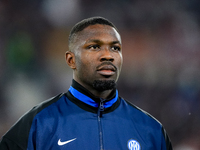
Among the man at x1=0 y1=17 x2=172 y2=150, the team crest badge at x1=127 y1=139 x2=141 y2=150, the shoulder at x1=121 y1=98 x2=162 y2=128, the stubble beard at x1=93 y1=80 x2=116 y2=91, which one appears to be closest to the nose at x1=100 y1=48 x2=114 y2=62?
the man at x1=0 y1=17 x2=172 y2=150

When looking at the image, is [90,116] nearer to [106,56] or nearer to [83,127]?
[83,127]

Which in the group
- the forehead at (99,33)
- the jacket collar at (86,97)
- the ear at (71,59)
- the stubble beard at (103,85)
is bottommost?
the jacket collar at (86,97)

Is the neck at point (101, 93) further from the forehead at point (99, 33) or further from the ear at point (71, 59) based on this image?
the forehead at point (99, 33)

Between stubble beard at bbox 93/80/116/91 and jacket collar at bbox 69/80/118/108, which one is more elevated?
stubble beard at bbox 93/80/116/91

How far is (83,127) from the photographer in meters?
1.75

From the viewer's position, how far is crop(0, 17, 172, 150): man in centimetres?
166

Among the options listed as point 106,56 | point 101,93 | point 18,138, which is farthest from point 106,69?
point 18,138

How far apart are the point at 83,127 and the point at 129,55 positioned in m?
3.75

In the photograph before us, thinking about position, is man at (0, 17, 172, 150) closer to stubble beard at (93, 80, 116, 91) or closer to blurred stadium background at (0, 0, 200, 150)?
stubble beard at (93, 80, 116, 91)

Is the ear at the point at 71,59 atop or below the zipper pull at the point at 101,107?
atop

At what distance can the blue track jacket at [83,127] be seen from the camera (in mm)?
1640

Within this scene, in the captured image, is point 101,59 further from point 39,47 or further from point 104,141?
point 39,47

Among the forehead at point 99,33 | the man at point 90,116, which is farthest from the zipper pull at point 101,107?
the forehead at point 99,33

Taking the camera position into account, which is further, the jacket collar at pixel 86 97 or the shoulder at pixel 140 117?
the shoulder at pixel 140 117
